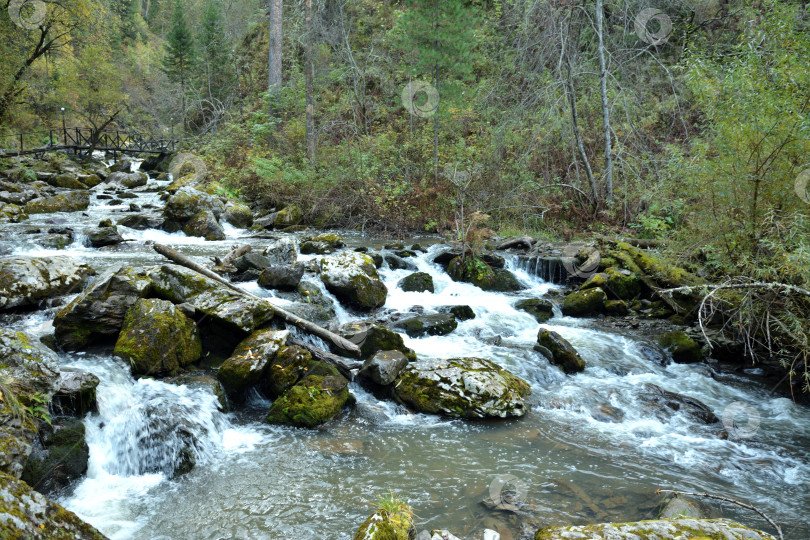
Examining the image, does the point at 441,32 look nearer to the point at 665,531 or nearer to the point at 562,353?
the point at 562,353

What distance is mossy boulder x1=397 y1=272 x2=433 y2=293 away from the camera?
9.70 meters

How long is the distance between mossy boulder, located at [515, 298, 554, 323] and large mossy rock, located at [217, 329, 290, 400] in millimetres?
4915

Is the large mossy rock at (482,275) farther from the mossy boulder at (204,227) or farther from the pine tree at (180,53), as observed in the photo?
the pine tree at (180,53)

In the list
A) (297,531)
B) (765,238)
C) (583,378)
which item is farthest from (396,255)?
(297,531)

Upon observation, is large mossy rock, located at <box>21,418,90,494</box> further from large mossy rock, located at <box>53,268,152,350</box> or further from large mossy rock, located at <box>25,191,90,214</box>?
large mossy rock, located at <box>25,191,90,214</box>

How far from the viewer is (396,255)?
11.4m

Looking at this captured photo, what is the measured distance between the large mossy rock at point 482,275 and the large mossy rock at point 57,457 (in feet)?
25.1

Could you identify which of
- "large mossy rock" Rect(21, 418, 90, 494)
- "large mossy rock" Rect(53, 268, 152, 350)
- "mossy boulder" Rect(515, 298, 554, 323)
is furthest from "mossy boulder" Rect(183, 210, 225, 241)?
"large mossy rock" Rect(21, 418, 90, 494)

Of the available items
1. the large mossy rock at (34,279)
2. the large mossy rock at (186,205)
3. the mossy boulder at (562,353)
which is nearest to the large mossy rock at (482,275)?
the mossy boulder at (562,353)

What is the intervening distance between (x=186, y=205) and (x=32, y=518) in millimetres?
12230

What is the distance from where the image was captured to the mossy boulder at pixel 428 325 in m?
7.69

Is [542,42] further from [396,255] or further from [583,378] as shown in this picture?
[583,378]

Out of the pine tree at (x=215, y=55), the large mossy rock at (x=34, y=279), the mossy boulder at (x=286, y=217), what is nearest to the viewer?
the large mossy rock at (x=34, y=279)

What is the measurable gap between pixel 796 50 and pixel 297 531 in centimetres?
742
